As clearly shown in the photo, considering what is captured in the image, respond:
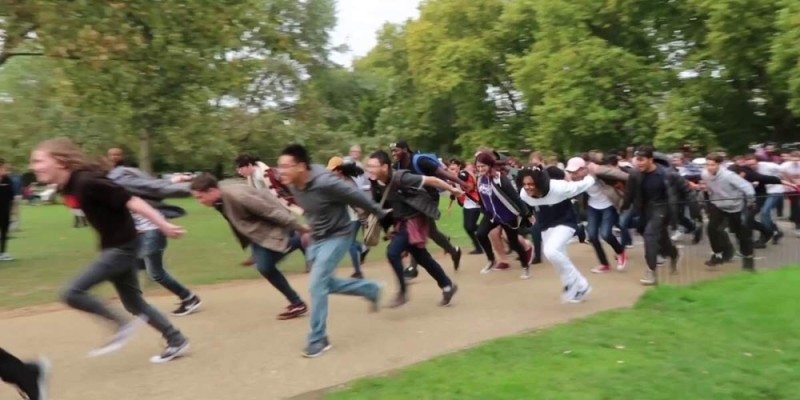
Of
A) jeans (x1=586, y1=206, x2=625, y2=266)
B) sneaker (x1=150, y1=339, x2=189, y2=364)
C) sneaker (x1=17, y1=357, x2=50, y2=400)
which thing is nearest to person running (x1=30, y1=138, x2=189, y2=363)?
sneaker (x1=150, y1=339, x2=189, y2=364)

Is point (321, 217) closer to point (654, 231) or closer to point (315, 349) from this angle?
point (315, 349)

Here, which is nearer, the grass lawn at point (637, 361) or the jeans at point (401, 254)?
the grass lawn at point (637, 361)

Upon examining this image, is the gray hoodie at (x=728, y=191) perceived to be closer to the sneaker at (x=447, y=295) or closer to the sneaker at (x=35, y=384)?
the sneaker at (x=447, y=295)

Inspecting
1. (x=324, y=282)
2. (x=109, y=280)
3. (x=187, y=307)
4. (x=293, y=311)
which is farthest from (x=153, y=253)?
(x=324, y=282)

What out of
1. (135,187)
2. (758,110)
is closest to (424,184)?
(135,187)

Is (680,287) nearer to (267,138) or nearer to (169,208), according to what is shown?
(169,208)

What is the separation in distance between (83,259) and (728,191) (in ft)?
33.1

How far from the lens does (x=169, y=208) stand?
26.6ft

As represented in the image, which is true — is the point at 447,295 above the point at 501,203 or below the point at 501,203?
below

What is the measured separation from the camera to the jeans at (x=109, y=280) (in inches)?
216

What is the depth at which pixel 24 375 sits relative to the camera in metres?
4.90

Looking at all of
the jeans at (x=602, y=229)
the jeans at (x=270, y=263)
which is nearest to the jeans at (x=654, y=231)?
the jeans at (x=602, y=229)

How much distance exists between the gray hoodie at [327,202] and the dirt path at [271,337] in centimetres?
95

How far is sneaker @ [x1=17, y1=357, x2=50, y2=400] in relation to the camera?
4.90m
